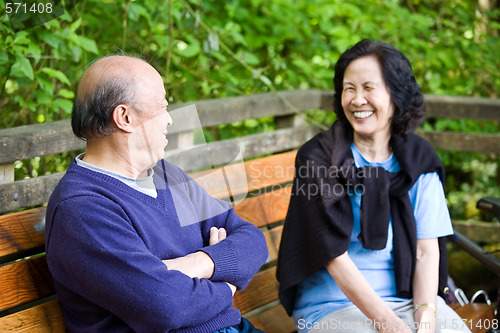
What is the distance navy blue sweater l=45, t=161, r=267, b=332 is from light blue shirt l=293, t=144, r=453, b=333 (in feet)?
1.83

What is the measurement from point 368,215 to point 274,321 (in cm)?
63

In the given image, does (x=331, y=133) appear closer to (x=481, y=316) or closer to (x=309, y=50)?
(x=481, y=316)

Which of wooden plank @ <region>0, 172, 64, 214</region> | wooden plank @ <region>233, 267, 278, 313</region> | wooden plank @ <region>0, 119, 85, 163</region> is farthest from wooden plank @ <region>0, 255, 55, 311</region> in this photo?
wooden plank @ <region>233, 267, 278, 313</region>

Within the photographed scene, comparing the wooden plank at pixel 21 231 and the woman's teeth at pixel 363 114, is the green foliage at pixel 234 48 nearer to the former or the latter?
the wooden plank at pixel 21 231

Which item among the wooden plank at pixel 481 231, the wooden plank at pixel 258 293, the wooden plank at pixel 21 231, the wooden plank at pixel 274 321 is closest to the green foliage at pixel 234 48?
the wooden plank at pixel 481 231

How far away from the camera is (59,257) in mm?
1474

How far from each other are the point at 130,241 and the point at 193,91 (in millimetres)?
2249

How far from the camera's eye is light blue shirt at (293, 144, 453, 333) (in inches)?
87.4

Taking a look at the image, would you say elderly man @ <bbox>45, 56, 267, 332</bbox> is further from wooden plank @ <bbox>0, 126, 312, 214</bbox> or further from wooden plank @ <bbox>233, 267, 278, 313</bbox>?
wooden plank @ <bbox>233, 267, 278, 313</bbox>

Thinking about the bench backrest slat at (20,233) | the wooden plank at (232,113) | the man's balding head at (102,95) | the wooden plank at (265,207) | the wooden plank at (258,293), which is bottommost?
the wooden plank at (258,293)

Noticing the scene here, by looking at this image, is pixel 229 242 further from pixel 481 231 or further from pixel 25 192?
pixel 481 231

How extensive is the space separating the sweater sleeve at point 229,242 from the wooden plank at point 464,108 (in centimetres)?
197

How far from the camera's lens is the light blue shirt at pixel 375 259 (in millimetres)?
2219

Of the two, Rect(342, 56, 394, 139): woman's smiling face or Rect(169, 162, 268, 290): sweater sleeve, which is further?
Rect(342, 56, 394, 139): woman's smiling face
